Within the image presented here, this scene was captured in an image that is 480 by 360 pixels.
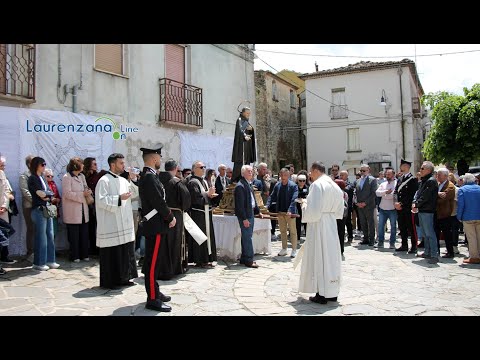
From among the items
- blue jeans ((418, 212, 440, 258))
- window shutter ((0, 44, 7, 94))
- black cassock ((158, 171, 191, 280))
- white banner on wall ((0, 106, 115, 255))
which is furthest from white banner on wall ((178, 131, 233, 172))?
blue jeans ((418, 212, 440, 258))

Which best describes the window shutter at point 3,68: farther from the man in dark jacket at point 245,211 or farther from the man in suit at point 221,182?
the man in dark jacket at point 245,211

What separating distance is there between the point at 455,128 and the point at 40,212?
16236 mm

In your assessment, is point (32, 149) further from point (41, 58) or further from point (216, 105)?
point (216, 105)

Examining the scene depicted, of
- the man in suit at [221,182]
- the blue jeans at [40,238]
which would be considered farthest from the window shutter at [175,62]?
the blue jeans at [40,238]

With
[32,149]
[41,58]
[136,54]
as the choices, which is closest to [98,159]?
[32,149]

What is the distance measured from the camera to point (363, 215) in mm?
10281

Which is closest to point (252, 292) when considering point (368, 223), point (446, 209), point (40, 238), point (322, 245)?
point (322, 245)

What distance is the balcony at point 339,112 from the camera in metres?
28.1

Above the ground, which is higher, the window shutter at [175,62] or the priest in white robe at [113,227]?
the window shutter at [175,62]

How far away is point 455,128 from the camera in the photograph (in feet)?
56.4

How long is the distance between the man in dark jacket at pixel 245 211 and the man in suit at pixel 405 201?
3626 millimetres

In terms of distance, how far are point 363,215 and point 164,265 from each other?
18.8 ft

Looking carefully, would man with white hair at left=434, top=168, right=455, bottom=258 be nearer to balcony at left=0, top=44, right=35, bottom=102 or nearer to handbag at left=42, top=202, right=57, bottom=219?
handbag at left=42, top=202, right=57, bottom=219

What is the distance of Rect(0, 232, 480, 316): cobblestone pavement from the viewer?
491 centimetres
